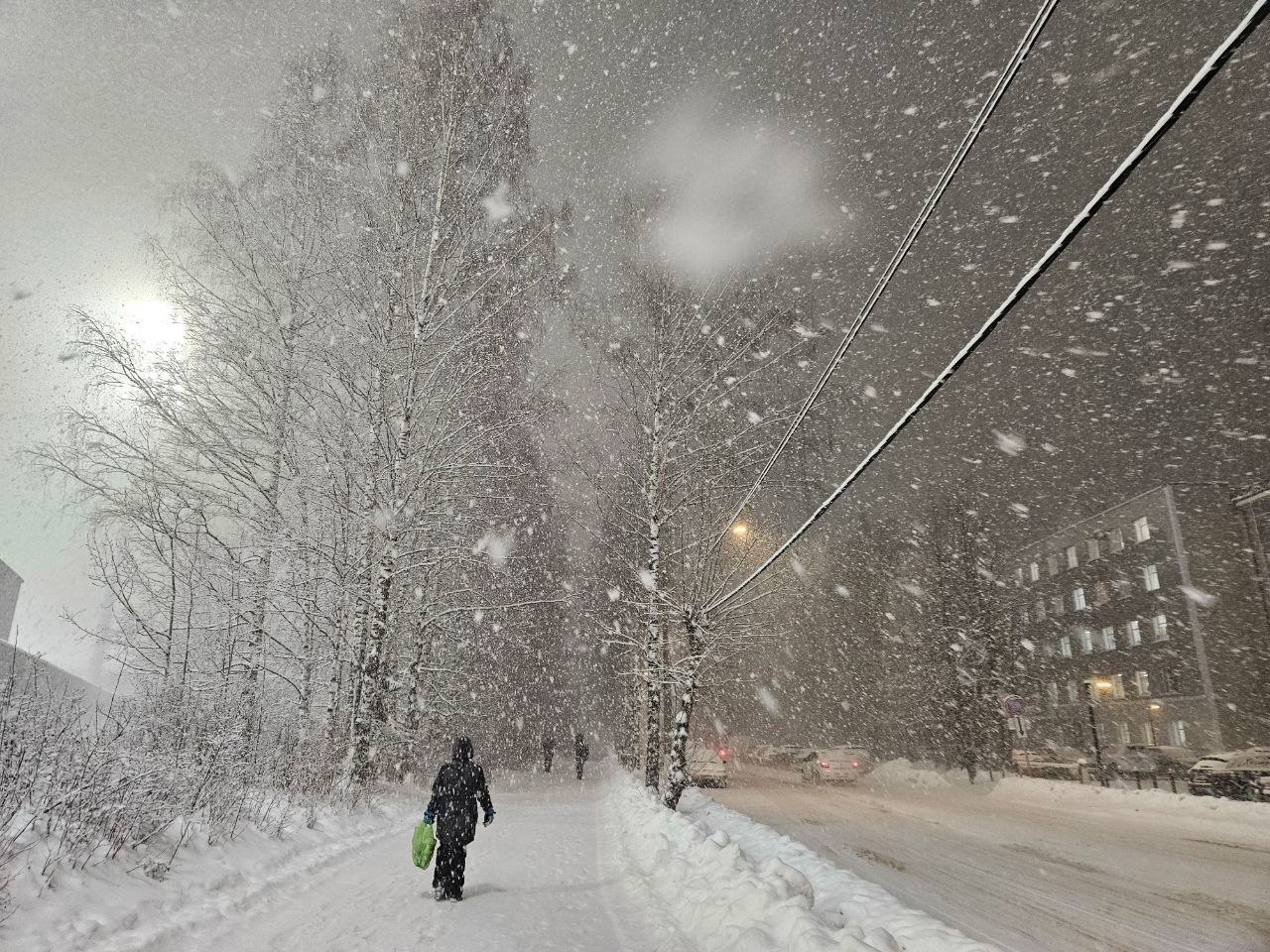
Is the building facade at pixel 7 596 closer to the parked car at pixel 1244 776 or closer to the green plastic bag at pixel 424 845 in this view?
the green plastic bag at pixel 424 845

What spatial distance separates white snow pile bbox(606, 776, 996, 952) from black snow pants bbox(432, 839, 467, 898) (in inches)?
75.8

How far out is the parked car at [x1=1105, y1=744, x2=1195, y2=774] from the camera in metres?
29.2

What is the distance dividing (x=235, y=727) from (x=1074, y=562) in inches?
2031

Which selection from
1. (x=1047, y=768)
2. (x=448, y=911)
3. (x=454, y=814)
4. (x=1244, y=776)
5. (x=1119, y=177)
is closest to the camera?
(x=1119, y=177)

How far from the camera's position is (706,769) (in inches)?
997

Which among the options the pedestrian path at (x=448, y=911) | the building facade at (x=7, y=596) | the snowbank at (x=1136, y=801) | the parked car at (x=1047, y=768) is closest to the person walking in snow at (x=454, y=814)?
the pedestrian path at (x=448, y=911)

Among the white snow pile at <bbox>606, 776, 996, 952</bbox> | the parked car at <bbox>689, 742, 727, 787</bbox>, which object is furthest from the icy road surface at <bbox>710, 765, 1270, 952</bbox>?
the parked car at <bbox>689, 742, 727, 787</bbox>

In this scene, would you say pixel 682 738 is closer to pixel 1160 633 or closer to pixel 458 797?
pixel 458 797

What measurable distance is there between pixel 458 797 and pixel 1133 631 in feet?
145

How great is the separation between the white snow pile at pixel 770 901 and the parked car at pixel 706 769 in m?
16.6

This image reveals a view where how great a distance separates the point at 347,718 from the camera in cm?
1486

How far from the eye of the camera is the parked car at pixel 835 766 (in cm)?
2886

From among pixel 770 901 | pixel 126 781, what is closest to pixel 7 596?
pixel 126 781

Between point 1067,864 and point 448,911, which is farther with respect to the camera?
point 1067,864
